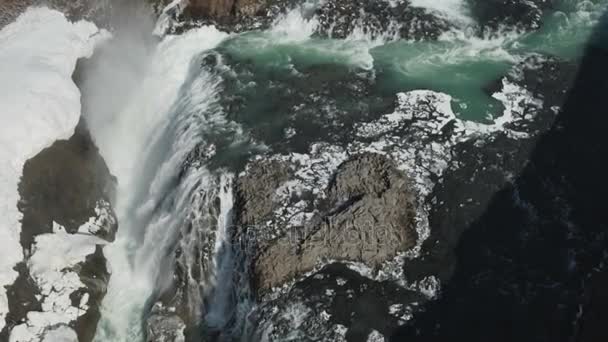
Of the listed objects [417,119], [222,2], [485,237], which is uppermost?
[222,2]

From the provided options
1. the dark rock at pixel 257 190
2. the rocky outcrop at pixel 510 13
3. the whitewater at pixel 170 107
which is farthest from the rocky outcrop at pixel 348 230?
the rocky outcrop at pixel 510 13

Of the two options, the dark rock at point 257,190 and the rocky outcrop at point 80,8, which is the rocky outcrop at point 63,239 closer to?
the dark rock at point 257,190

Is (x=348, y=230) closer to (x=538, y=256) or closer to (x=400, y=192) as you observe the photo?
(x=400, y=192)

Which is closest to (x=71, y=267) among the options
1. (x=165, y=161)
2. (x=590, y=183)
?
(x=165, y=161)

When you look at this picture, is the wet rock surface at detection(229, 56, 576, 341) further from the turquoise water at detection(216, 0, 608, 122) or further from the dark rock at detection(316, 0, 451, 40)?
the dark rock at detection(316, 0, 451, 40)

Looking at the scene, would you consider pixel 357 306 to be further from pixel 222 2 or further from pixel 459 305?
pixel 222 2

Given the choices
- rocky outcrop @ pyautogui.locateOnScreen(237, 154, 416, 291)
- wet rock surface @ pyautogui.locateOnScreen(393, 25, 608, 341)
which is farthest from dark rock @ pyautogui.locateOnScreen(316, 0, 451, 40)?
rocky outcrop @ pyautogui.locateOnScreen(237, 154, 416, 291)

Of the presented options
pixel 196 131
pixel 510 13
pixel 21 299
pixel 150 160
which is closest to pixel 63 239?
pixel 21 299

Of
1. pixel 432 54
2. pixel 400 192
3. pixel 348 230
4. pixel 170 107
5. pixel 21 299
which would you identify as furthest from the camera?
pixel 432 54
